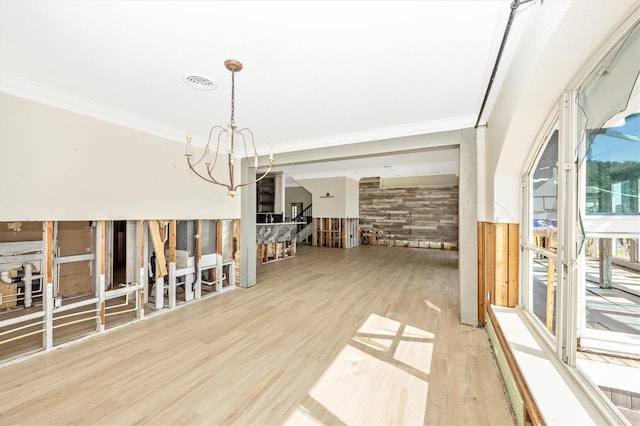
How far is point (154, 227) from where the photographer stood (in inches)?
135

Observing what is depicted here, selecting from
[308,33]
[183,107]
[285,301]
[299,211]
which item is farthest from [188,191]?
[299,211]

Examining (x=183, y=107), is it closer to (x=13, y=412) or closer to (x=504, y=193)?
(x=13, y=412)

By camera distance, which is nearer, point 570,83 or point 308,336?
point 570,83

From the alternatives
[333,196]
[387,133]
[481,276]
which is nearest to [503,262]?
Result: [481,276]

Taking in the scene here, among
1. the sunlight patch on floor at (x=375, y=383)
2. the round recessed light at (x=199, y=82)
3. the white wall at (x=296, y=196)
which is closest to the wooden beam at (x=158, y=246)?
the round recessed light at (x=199, y=82)

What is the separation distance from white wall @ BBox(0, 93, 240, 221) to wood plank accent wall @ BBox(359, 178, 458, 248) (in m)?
8.10

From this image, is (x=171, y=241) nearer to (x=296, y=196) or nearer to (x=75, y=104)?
(x=75, y=104)

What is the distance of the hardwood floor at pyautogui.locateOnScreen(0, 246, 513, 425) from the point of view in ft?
5.40

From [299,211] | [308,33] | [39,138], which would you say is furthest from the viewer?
[299,211]

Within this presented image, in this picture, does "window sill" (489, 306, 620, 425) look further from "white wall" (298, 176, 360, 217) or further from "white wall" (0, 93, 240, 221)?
"white wall" (298, 176, 360, 217)

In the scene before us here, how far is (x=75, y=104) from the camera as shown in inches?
103

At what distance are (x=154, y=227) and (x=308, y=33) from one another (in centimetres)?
319

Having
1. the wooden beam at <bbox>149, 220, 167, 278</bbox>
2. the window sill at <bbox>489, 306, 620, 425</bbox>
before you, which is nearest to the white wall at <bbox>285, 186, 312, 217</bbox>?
the wooden beam at <bbox>149, 220, 167, 278</bbox>

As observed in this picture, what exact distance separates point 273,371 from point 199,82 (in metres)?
2.64
